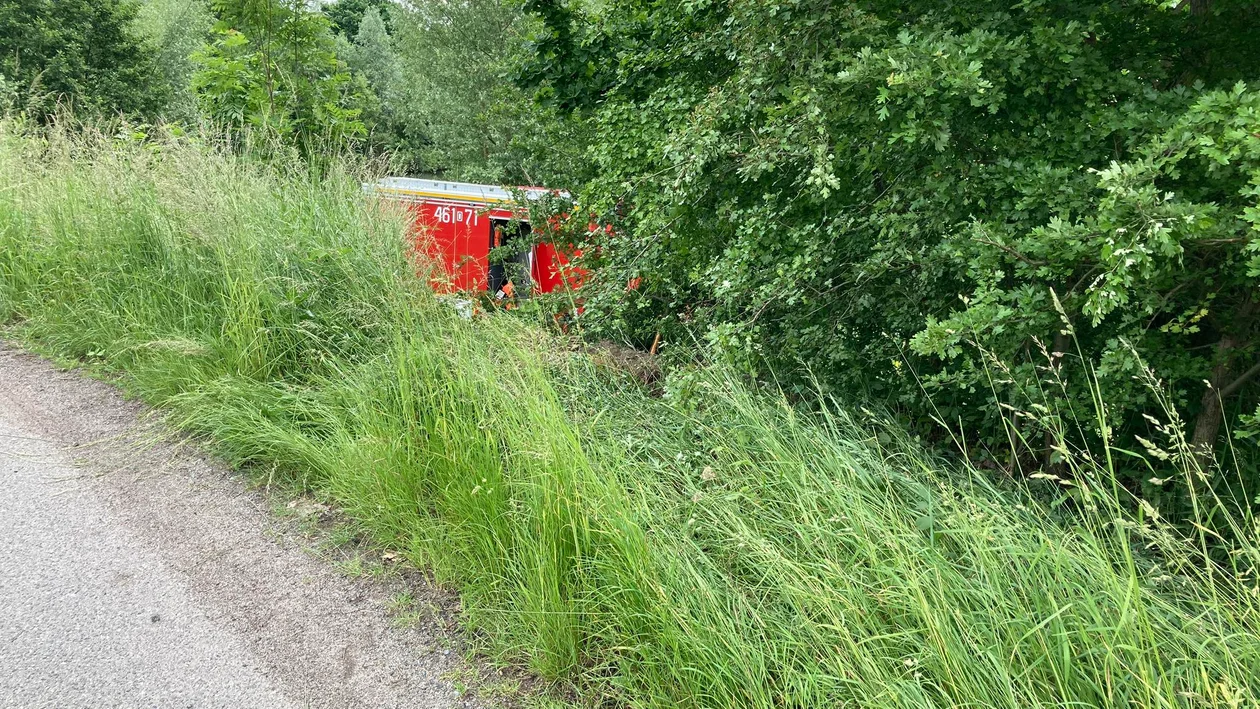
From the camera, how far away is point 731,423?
10.9ft

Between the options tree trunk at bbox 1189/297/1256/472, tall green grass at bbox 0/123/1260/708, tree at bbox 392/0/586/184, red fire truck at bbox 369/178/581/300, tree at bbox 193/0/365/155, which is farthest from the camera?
tree at bbox 392/0/586/184

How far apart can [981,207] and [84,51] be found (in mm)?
30067

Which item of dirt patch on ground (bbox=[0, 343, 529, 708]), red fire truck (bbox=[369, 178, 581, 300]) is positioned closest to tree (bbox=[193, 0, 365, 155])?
red fire truck (bbox=[369, 178, 581, 300])

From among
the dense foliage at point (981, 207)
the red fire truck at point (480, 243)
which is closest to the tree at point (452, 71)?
the red fire truck at point (480, 243)

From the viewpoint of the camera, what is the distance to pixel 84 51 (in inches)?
979

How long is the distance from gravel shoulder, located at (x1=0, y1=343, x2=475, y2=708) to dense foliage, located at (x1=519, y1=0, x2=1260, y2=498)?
6.43 feet

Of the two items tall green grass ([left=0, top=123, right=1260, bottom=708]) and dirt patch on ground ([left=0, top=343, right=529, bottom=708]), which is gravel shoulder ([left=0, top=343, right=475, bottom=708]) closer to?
dirt patch on ground ([left=0, top=343, right=529, bottom=708])

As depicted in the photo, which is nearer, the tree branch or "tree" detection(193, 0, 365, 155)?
the tree branch

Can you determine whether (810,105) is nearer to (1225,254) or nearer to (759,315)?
(759,315)

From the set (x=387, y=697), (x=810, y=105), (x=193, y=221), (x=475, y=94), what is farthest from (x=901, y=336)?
(x=475, y=94)

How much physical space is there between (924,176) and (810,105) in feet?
2.12

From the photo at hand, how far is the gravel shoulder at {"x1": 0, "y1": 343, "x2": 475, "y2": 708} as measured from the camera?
269 cm

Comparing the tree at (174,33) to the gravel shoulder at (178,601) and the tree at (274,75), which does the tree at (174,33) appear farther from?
the gravel shoulder at (178,601)

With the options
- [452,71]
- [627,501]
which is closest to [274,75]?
[627,501]
